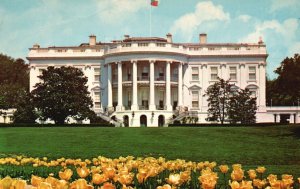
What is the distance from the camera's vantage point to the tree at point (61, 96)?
50.3 metres

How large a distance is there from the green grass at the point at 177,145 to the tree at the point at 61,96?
15.1 metres

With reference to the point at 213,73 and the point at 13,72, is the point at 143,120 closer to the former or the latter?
the point at 213,73

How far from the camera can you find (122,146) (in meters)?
26.6

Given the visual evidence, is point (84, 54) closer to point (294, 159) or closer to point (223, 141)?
point (223, 141)

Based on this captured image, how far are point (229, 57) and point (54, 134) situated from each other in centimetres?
Result: 3943

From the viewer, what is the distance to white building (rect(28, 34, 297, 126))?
63.4 meters

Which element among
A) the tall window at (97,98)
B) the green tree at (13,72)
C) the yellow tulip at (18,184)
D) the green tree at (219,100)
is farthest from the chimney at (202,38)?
the yellow tulip at (18,184)

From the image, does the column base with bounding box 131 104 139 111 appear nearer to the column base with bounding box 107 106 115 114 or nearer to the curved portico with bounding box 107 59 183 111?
the curved portico with bounding box 107 59 183 111

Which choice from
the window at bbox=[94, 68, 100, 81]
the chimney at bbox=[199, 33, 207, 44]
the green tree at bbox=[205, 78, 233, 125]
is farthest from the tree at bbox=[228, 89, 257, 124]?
the window at bbox=[94, 68, 100, 81]

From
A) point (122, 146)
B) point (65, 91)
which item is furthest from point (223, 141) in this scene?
point (65, 91)

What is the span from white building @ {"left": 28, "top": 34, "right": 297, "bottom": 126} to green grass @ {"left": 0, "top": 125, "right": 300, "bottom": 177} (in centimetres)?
2775

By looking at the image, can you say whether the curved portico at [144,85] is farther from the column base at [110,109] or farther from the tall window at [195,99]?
the tall window at [195,99]

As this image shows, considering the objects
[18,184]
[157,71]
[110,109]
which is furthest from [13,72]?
[18,184]

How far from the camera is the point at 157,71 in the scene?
219ft
